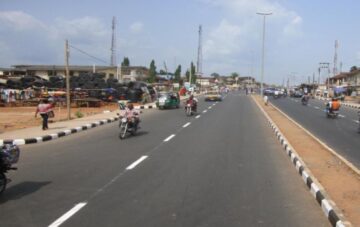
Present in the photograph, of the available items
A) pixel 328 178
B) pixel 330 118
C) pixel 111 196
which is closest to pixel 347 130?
pixel 330 118

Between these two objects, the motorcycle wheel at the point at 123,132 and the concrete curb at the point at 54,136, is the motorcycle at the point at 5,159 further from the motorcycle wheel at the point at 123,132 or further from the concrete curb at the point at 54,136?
the motorcycle wheel at the point at 123,132

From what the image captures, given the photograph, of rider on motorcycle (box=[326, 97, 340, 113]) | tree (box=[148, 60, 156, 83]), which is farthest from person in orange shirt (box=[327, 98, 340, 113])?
tree (box=[148, 60, 156, 83])

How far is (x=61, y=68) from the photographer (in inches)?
3487

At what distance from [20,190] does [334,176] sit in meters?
5.94

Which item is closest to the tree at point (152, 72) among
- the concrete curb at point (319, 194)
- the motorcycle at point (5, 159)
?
the concrete curb at point (319, 194)

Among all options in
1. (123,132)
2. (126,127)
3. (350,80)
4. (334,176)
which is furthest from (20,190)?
(350,80)

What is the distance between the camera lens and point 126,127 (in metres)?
18.8

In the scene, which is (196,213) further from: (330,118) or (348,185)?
(330,118)

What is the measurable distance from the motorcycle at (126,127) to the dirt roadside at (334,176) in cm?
577

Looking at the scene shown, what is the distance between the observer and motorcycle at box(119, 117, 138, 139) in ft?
61.3

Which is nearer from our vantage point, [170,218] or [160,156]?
[170,218]

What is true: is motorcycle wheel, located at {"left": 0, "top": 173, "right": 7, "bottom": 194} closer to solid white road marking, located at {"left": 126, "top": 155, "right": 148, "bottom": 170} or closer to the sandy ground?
solid white road marking, located at {"left": 126, "top": 155, "right": 148, "bottom": 170}

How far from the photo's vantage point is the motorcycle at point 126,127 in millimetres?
Answer: 18675

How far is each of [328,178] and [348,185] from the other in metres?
0.77
